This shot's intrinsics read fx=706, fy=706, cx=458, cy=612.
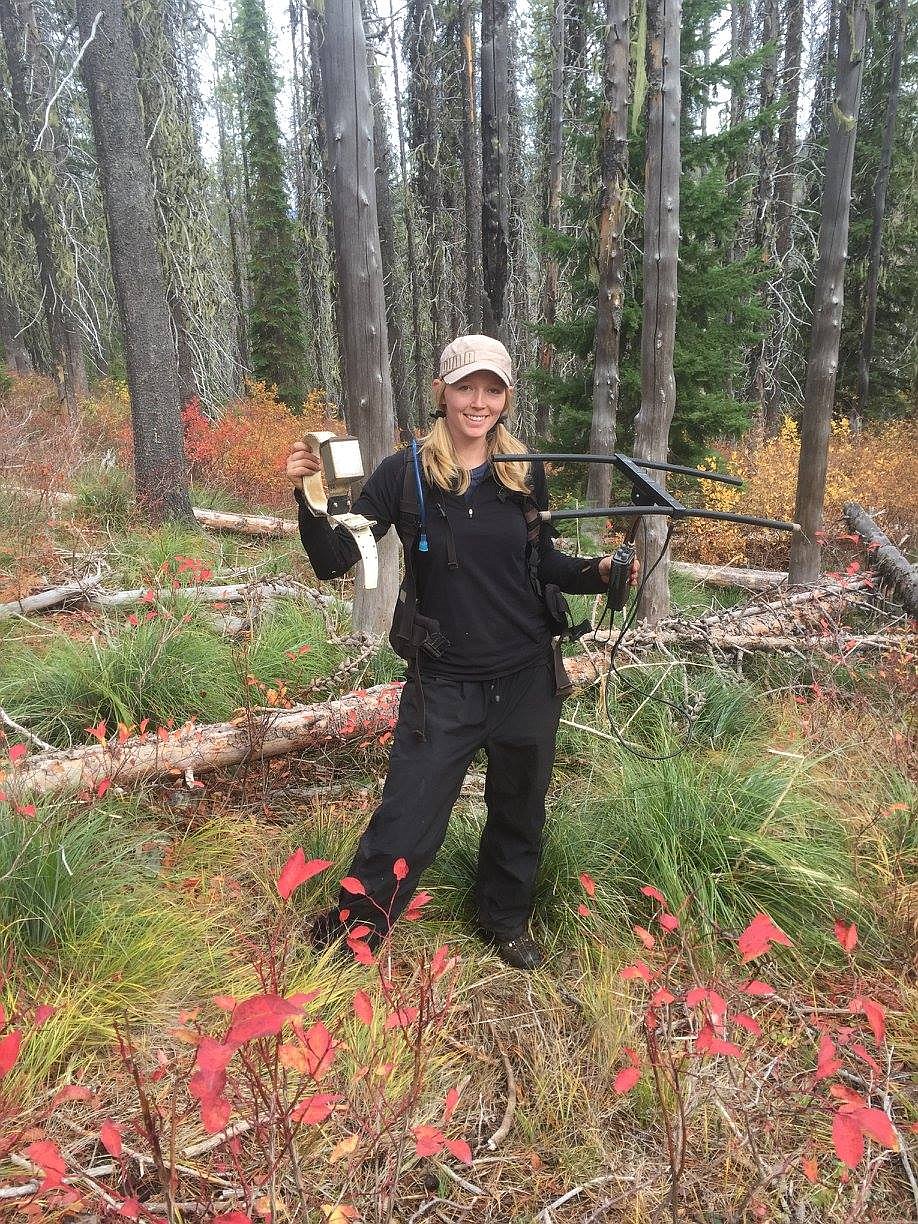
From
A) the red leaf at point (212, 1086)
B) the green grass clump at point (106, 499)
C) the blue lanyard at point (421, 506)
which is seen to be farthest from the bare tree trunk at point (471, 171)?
the red leaf at point (212, 1086)

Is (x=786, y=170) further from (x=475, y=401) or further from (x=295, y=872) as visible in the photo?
(x=295, y=872)

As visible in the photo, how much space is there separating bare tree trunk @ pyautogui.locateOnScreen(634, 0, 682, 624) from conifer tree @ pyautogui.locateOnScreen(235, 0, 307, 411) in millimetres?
16642

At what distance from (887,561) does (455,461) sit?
17.7 ft

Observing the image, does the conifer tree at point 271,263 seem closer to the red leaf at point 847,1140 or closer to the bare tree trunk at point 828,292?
the bare tree trunk at point 828,292

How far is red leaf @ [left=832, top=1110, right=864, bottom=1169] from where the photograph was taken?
1403 millimetres

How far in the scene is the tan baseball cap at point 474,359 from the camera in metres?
2.37

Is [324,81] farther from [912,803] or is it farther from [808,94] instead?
[808,94]

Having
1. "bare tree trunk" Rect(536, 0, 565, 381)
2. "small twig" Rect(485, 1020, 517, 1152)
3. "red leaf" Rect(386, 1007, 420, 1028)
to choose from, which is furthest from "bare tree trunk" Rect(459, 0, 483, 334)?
"red leaf" Rect(386, 1007, 420, 1028)

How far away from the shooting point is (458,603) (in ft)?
8.18

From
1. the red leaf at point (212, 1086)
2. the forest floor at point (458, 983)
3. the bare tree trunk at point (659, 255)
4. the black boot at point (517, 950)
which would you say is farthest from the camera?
the bare tree trunk at point (659, 255)

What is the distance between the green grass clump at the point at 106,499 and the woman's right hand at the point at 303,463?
5.80 metres

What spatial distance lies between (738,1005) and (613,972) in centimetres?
45

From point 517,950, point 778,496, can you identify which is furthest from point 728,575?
point 517,950

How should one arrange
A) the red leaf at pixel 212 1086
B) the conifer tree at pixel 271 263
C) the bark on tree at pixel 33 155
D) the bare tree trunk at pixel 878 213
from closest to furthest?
the red leaf at pixel 212 1086 → the bark on tree at pixel 33 155 → the bare tree trunk at pixel 878 213 → the conifer tree at pixel 271 263
